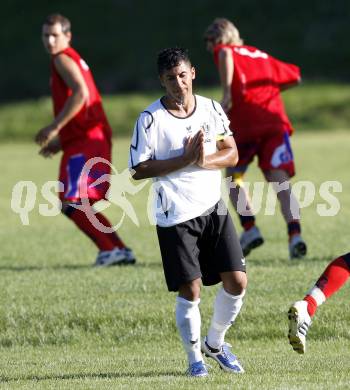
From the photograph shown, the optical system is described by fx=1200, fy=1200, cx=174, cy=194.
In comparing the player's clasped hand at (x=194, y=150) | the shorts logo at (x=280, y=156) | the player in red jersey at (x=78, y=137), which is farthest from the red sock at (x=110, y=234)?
the player's clasped hand at (x=194, y=150)

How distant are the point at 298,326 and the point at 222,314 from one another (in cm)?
54

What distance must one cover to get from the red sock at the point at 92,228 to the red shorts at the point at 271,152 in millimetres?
1513

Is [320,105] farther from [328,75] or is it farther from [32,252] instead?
[32,252]

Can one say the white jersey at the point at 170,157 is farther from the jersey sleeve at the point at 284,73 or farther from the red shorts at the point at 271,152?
the jersey sleeve at the point at 284,73

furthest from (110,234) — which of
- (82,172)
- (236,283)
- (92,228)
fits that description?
(236,283)

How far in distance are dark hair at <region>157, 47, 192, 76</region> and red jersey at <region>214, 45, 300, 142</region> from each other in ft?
15.0

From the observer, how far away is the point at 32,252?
13.1 metres

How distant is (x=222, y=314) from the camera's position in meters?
7.14

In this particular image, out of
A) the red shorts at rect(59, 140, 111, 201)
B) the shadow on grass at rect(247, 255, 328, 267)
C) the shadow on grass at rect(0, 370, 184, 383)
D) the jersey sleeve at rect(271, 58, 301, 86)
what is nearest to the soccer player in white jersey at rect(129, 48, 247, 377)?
the shadow on grass at rect(0, 370, 184, 383)

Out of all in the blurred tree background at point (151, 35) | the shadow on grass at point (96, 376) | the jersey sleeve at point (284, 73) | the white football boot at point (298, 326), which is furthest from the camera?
the blurred tree background at point (151, 35)

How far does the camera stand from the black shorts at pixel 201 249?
6898 millimetres

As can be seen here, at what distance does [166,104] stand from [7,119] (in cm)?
3494

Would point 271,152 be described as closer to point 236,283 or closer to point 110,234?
point 110,234

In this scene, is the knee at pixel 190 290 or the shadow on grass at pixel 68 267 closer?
the knee at pixel 190 290
